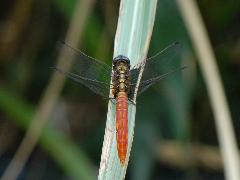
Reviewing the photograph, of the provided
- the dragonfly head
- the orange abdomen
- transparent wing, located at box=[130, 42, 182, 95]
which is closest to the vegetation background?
transparent wing, located at box=[130, 42, 182, 95]

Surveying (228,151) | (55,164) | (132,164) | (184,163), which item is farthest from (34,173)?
(228,151)

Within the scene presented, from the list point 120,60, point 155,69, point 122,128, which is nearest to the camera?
point 122,128

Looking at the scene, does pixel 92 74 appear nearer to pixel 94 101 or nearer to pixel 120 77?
pixel 120 77

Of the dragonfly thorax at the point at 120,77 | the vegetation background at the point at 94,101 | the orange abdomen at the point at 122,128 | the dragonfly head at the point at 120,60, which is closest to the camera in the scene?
the orange abdomen at the point at 122,128

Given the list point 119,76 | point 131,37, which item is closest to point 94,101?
point 119,76

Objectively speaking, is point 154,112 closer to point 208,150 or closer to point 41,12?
point 208,150

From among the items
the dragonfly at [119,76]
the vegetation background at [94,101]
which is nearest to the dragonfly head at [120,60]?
the dragonfly at [119,76]

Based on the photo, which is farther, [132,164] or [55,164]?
[55,164]

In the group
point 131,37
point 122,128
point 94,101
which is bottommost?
point 122,128

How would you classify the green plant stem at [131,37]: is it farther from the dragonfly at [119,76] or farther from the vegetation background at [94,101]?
the vegetation background at [94,101]
